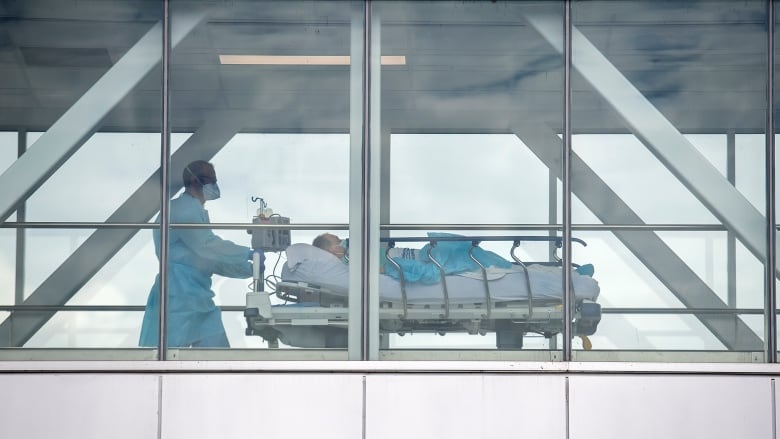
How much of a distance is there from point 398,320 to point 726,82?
2394mm

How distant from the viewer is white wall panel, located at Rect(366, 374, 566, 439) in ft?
23.6

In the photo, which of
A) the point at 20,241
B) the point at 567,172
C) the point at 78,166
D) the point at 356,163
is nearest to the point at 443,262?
the point at 356,163

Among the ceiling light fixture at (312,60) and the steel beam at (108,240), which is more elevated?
the ceiling light fixture at (312,60)

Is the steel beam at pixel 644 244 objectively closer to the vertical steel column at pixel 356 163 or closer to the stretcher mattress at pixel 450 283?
the stretcher mattress at pixel 450 283

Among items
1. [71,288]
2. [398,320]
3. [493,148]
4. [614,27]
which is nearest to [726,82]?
[614,27]

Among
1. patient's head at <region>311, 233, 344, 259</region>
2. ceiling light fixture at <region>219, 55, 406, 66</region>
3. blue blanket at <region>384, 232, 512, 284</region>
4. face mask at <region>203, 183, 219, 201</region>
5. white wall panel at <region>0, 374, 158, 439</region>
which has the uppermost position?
ceiling light fixture at <region>219, 55, 406, 66</region>

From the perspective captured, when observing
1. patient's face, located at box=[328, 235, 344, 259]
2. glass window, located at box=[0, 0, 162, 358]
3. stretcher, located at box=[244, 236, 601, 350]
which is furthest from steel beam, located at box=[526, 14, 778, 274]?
glass window, located at box=[0, 0, 162, 358]

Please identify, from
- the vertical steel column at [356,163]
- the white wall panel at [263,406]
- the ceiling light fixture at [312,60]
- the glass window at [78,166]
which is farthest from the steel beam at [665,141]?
the glass window at [78,166]

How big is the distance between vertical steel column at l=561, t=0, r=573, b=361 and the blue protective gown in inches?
73.2

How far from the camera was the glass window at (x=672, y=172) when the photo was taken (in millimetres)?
7363

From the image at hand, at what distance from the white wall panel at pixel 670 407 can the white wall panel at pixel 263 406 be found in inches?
51.6

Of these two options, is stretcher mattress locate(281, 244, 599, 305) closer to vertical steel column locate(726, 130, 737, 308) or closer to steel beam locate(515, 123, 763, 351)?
steel beam locate(515, 123, 763, 351)

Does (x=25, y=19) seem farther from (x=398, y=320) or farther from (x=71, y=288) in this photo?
(x=398, y=320)

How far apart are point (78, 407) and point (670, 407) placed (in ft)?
11.1
